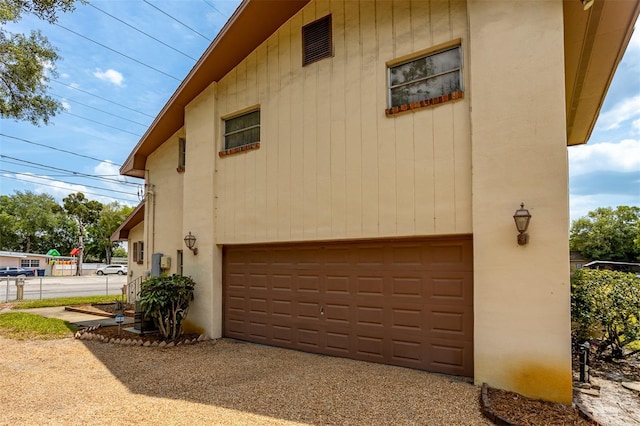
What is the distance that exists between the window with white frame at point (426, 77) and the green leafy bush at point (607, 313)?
13.3 ft

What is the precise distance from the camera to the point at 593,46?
694cm

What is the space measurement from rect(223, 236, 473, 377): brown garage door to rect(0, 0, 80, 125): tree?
6.67 metres

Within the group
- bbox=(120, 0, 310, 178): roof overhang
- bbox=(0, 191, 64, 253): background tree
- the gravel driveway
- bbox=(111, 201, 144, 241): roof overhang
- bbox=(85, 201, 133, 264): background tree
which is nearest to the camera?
the gravel driveway

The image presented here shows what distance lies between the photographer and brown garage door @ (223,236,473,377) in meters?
5.71

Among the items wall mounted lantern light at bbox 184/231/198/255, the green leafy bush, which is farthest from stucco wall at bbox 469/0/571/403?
wall mounted lantern light at bbox 184/231/198/255

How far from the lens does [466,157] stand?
550 centimetres

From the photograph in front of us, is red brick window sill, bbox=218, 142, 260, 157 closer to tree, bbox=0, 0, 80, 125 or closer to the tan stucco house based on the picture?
the tan stucco house

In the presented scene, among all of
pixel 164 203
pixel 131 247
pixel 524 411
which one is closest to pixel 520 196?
pixel 524 411

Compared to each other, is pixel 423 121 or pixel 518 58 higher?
pixel 518 58

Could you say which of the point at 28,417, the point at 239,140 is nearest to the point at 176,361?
the point at 28,417

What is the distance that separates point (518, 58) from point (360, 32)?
2823 millimetres

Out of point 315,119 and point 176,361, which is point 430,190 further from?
point 176,361

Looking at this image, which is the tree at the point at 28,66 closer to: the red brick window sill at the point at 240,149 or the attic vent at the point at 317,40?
the red brick window sill at the point at 240,149

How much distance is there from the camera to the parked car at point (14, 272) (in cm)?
3873
